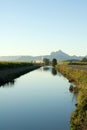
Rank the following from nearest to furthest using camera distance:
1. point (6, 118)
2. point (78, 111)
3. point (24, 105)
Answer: point (78, 111)
point (6, 118)
point (24, 105)

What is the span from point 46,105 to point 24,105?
211 cm

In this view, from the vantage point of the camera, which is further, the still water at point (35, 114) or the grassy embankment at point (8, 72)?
the grassy embankment at point (8, 72)

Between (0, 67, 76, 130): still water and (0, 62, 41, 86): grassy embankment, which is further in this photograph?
(0, 62, 41, 86): grassy embankment

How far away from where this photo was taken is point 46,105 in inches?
1157

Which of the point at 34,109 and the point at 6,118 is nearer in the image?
the point at 6,118

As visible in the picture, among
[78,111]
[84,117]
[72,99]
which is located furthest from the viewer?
[72,99]

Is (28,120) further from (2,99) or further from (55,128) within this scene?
(2,99)

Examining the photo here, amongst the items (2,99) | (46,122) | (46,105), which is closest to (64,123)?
(46,122)

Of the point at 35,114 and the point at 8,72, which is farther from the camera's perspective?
the point at 8,72

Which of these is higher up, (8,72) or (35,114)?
(35,114)

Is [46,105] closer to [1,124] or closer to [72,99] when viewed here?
[72,99]

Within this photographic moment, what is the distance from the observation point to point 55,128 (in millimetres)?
20234

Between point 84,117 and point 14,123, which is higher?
point 84,117

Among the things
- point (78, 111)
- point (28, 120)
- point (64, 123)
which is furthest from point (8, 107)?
point (78, 111)
